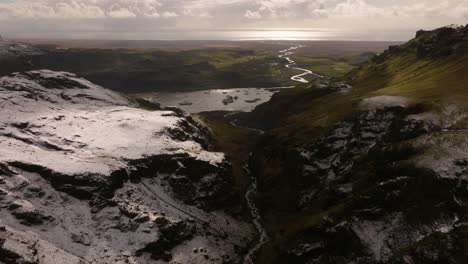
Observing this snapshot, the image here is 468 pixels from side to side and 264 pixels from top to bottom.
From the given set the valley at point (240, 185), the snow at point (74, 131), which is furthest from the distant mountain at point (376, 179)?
the snow at point (74, 131)

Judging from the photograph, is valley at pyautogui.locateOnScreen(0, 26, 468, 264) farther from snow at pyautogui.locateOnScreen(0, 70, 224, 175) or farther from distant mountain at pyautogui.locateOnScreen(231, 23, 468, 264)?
snow at pyautogui.locateOnScreen(0, 70, 224, 175)

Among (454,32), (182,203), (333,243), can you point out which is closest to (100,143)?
(182,203)

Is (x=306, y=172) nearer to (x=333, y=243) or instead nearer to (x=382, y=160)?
(x=382, y=160)

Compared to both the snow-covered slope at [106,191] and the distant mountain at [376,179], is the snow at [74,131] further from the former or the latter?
the distant mountain at [376,179]

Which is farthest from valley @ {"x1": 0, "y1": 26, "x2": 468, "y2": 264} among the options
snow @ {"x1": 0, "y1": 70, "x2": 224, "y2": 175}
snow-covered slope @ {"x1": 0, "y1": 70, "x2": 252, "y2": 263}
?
snow @ {"x1": 0, "y1": 70, "x2": 224, "y2": 175}

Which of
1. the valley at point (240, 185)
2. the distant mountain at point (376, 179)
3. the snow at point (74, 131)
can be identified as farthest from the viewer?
the snow at point (74, 131)
